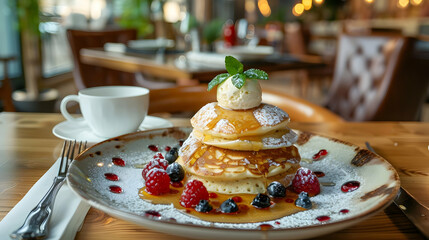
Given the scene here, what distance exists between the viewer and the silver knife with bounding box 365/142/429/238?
595 millimetres

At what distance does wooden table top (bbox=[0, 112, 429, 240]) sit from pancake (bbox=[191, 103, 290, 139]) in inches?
9.3

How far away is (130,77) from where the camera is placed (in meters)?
3.25

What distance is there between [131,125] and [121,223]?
47 cm

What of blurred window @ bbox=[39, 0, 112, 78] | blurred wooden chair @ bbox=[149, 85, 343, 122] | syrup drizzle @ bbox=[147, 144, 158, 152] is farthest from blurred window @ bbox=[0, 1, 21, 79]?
syrup drizzle @ bbox=[147, 144, 158, 152]

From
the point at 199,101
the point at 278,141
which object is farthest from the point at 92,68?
the point at 278,141

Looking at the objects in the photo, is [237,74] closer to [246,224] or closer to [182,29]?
[246,224]

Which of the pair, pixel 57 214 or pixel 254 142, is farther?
pixel 254 142

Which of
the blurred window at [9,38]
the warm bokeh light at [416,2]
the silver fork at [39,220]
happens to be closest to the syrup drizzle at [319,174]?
the silver fork at [39,220]

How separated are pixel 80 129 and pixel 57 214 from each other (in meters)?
0.52

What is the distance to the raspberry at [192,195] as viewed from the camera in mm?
626

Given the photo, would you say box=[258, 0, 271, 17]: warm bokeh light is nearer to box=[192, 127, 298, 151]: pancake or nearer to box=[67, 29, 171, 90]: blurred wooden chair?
box=[67, 29, 171, 90]: blurred wooden chair

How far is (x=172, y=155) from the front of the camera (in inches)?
34.5

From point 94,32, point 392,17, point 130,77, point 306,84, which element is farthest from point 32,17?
point 392,17

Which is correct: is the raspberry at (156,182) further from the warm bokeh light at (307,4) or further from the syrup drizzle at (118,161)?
the warm bokeh light at (307,4)
